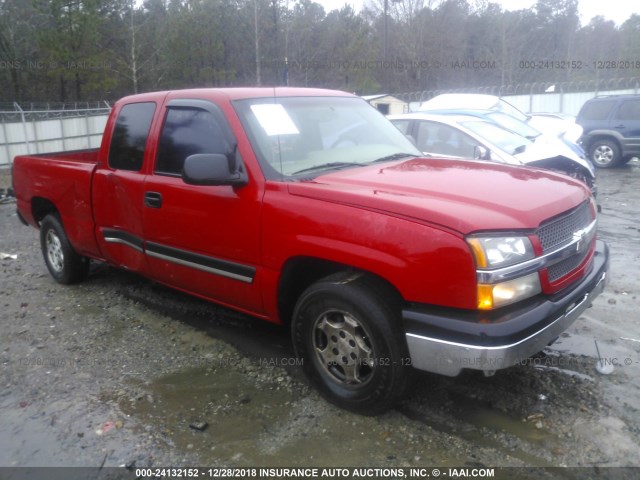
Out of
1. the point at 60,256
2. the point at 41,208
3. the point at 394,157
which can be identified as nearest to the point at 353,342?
the point at 394,157

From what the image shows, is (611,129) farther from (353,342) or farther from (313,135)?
(353,342)

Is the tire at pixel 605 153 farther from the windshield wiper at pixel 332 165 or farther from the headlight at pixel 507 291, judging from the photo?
the headlight at pixel 507 291

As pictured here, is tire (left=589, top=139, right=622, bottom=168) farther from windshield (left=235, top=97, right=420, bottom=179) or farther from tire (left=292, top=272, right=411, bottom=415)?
tire (left=292, top=272, right=411, bottom=415)

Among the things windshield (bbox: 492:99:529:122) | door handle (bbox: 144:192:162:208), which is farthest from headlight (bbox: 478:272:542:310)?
windshield (bbox: 492:99:529:122)

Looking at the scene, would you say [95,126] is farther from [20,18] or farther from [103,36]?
[20,18]

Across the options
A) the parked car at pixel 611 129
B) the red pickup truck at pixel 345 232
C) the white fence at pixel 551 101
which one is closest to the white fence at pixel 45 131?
the red pickup truck at pixel 345 232

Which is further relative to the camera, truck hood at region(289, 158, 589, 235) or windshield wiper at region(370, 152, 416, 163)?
windshield wiper at region(370, 152, 416, 163)

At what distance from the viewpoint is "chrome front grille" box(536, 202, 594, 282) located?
310 cm

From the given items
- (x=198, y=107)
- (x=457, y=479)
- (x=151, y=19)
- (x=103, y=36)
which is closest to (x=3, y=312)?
(x=198, y=107)

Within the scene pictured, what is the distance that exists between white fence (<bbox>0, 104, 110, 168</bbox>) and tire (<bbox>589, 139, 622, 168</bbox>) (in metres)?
14.9

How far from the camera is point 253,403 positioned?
364 centimetres

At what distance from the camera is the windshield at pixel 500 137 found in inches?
321

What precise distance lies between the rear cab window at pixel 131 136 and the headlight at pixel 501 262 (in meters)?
2.93

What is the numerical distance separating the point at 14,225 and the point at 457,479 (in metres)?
9.13
